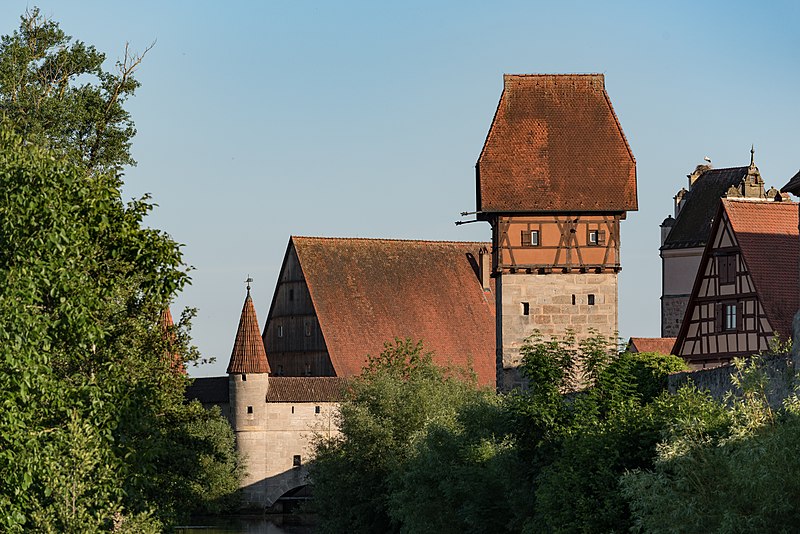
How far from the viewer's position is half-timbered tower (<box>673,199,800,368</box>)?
118ft

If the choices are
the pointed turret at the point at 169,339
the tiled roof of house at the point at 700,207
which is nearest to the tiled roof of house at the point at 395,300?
the tiled roof of house at the point at 700,207

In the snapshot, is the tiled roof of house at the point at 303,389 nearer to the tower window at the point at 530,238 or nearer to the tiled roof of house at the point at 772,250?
the tower window at the point at 530,238

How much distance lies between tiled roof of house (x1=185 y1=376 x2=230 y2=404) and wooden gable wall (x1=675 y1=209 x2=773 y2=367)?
31842 millimetres

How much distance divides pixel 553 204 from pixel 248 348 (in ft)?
86.9

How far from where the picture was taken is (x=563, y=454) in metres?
23.3

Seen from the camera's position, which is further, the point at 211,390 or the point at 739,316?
the point at 211,390

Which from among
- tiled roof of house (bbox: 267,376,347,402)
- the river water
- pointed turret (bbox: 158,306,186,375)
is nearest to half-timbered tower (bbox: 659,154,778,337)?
the river water

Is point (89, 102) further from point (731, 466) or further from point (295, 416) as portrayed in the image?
point (295, 416)

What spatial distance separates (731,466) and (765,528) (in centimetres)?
65

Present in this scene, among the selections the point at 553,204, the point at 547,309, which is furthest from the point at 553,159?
the point at 547,309

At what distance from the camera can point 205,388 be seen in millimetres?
68625

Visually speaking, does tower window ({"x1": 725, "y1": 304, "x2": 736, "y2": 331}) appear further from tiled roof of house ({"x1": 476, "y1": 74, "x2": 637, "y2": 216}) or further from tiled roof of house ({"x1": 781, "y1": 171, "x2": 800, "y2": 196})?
tiled roof of house ({"x1": 781, "y1": 171, "x2": 800, "y2": 196})

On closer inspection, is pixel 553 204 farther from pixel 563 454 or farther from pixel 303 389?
pixel 303 389

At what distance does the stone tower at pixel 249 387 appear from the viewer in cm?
6525
